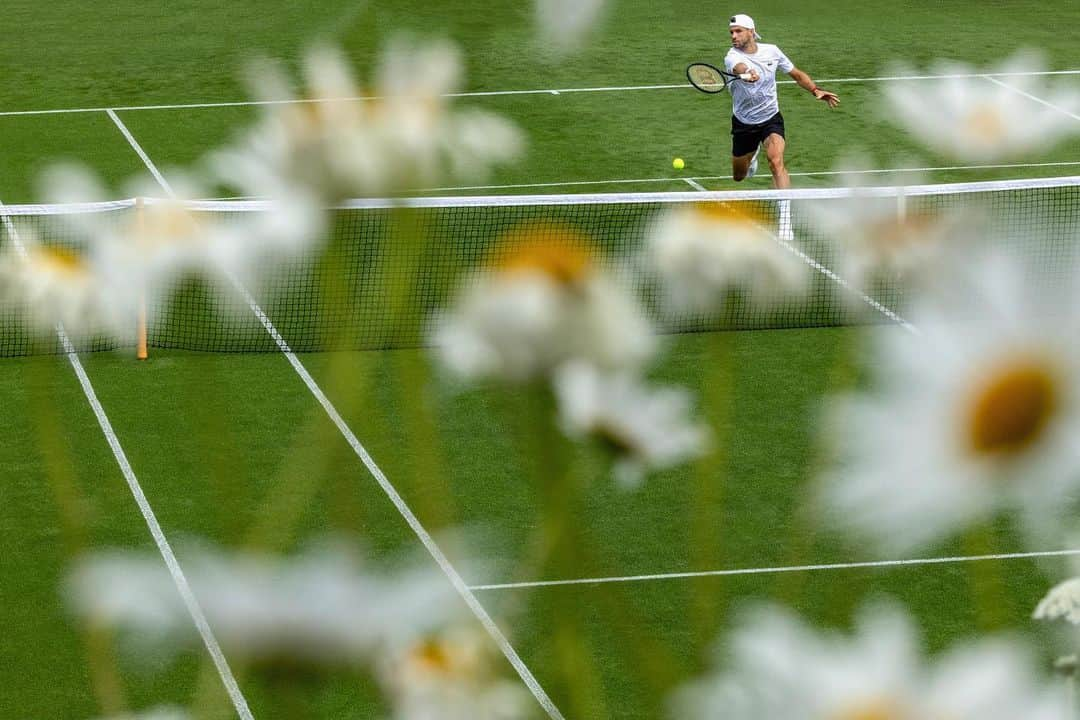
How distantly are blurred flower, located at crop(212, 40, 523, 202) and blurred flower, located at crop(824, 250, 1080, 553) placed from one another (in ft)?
0.67

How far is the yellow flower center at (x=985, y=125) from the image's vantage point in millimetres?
1002

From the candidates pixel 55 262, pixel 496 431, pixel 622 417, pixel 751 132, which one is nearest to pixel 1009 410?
pixel 622 417

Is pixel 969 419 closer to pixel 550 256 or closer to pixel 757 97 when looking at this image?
pixel 550 256

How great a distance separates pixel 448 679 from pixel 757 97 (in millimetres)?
15466

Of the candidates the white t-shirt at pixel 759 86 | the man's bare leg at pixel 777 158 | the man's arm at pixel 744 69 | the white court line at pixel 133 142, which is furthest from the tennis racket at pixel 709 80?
the white court line at pixel 133 142

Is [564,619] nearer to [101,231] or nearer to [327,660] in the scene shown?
[327,660]

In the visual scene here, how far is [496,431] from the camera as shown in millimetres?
11930

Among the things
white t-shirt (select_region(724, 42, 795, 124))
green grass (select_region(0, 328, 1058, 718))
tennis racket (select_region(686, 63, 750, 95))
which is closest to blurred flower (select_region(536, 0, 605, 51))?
green grass (select_region(0, 328, 1058, 718))

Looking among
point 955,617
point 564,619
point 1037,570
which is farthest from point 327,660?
point 1037,570

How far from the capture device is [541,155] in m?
19.7

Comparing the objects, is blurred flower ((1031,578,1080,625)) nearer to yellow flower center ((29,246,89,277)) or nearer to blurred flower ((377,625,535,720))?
blurred flower ((377,625,535,720))

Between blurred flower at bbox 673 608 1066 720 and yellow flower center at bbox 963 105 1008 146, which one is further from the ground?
yellow flower center at bbox 963 105 1008 146

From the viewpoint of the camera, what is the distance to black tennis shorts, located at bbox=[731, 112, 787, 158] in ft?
52.7

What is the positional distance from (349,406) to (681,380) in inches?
464
